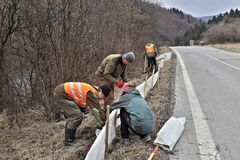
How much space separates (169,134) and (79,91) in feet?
5.84

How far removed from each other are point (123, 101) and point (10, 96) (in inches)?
172

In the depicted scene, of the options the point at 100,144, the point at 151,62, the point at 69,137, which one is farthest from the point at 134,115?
the point at 151,62

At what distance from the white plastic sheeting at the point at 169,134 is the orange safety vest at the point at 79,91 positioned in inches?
55.1

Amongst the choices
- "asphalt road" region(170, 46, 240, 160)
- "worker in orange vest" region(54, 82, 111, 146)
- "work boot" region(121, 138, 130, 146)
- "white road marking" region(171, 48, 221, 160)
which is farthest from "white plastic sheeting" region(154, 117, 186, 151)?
"worker in orange vest" region(54, 82, 111, 146)

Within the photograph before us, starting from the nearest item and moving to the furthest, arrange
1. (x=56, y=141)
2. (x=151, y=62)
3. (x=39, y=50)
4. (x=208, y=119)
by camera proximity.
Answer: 1. (x=56, y=141)
2. (x=208, y=119)
3. (x=39, y=50)
4. (x=151, y=62)

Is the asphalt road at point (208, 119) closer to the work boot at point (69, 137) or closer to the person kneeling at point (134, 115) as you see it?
the person kneeling at point (134, 115)

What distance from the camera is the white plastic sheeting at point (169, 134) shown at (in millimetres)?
5164

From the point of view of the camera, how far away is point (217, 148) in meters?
5.14

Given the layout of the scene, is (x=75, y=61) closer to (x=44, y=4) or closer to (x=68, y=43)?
(x=68, y=43)

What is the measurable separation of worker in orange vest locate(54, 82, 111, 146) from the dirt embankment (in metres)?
0.36

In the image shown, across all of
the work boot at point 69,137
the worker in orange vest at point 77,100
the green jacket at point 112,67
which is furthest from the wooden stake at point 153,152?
the green jacket at point 112,67

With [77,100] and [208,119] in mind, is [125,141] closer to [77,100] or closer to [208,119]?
[77,100]

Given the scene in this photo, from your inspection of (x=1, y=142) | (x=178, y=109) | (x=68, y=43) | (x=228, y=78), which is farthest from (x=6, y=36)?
(x=228, y=78)

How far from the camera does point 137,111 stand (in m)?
5.35
